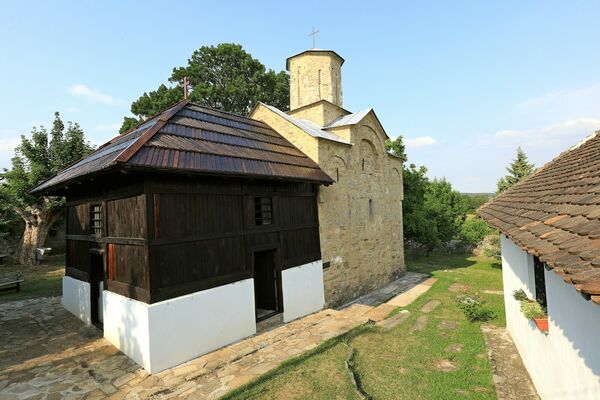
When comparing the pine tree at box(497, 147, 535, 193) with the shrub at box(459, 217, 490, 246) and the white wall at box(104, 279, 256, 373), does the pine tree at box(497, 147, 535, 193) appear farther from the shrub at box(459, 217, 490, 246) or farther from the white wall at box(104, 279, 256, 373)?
the white wall at box(104, 279, 256, 373)

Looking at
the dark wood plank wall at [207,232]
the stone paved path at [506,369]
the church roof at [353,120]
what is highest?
the church roof at [353,120]

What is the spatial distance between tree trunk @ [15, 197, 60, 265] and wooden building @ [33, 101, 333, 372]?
10237 mm

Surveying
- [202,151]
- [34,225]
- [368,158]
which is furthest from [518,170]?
[34,225]

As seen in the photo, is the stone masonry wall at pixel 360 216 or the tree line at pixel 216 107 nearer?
the stone masonry wall at pixel 360 216

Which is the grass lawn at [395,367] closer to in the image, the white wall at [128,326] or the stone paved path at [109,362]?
the stone paved path at [109,362]

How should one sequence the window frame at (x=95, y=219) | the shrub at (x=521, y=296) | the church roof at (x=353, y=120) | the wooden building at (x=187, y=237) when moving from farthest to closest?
the church roof at (x=353, y=120), the window frame at (x=95, y=219), the wooden building at (x=187, y=237), the shrub at (x=521, y=296)

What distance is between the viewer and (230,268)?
7297 millimetres

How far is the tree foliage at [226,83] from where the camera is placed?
26.5 meters

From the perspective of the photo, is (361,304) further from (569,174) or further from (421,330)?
(569,174)

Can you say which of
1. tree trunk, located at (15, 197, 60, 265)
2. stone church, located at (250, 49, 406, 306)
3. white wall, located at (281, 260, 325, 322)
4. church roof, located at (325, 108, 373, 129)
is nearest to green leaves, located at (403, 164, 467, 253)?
stone church, located at (250, 49, 406, 306)

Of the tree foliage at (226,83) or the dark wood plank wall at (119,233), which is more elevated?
the tree foliage at (226,83)

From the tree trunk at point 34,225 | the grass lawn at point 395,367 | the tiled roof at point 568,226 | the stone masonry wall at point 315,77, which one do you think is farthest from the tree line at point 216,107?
the tiled roof at point 568,226

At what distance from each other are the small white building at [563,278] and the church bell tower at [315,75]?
1079 cm

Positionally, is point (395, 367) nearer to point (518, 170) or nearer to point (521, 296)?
point (521, 296)
